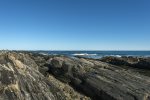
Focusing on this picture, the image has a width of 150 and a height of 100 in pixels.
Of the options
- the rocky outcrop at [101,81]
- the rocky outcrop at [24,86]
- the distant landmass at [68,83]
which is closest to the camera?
the rocky outcrop at [24,86]

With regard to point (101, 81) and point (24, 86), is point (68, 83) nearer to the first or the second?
point (101, 81)

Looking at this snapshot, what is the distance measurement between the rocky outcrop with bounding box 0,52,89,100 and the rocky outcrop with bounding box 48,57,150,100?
128cm

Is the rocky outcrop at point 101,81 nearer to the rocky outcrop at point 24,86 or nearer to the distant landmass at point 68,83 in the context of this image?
the distant landmass at point 68,83

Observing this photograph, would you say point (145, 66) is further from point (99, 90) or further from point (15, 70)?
point (15, 70)

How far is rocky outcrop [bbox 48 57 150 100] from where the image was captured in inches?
848

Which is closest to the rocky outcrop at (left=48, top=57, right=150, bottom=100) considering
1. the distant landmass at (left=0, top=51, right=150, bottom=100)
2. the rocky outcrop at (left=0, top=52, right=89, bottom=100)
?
the distant landmass at (left=0, top=51, right=150, bottom=100)

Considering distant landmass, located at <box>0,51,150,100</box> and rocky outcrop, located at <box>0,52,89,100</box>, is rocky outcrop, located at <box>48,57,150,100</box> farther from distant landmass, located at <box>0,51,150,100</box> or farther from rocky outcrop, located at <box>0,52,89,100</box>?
rocky outcrop, located at <box>0,52,89,100</box>

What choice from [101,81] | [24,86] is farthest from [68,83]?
[24,86]

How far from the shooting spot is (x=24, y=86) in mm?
20672

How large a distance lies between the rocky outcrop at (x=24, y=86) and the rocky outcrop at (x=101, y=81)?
1.28m

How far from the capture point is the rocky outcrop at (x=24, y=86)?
1961 centimetres

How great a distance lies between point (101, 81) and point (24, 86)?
22.9 feet

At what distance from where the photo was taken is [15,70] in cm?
2236

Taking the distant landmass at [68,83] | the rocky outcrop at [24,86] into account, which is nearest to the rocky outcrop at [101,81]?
the distant landmass at [68,83]
